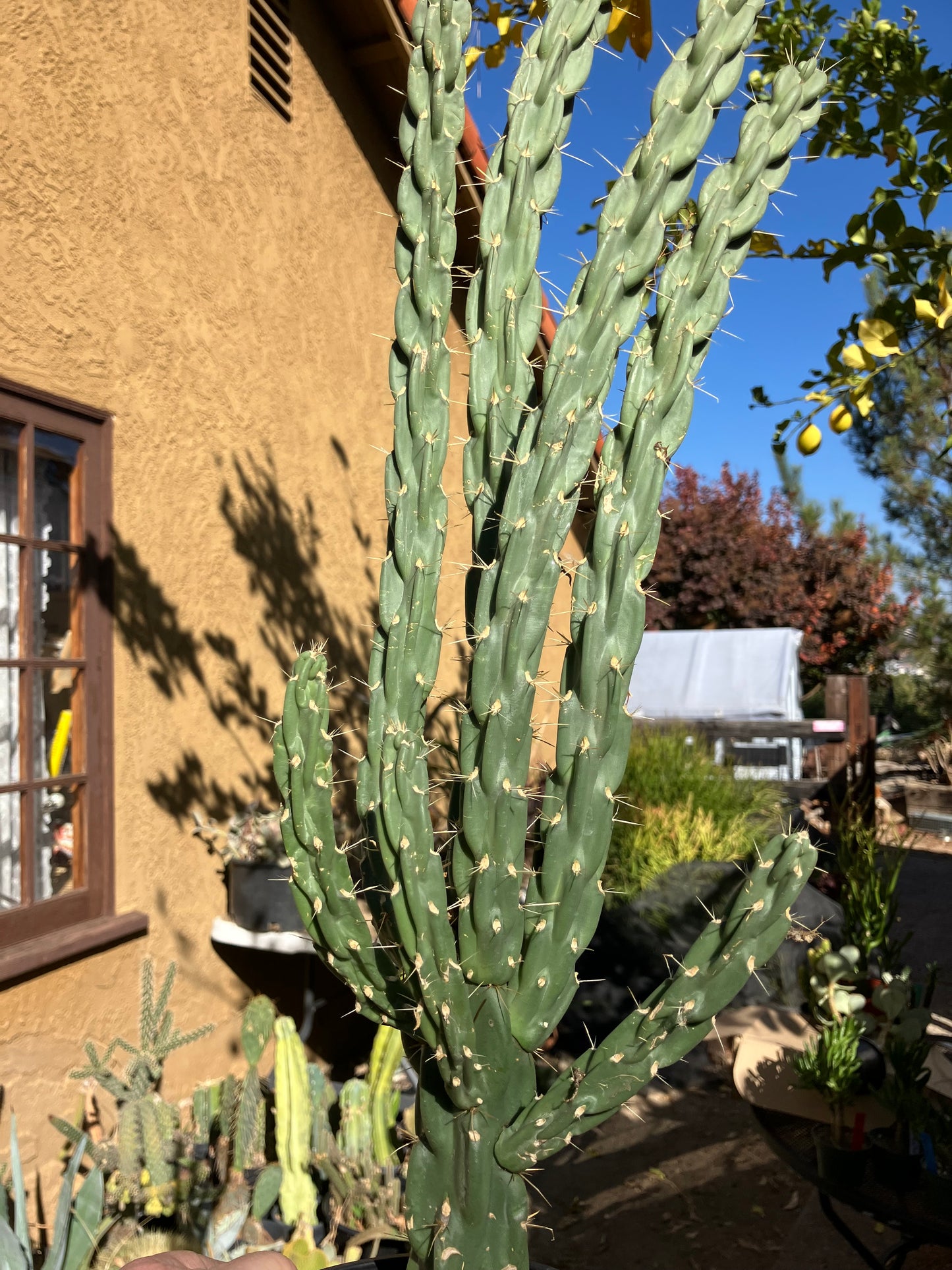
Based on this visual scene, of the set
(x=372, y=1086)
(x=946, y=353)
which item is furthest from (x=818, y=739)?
(x=372, y=1086)

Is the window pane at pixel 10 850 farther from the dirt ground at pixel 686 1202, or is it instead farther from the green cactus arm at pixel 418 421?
the dirt ground at pixel 686 1202

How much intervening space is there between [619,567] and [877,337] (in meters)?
1.99

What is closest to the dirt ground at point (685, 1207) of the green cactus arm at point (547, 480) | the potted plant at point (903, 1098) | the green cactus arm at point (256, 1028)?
the potted plant at point (903, 1098)

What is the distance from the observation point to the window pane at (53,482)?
3584 millimetres

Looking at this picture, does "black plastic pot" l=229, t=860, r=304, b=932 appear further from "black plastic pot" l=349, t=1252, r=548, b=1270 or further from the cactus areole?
the cactus areole

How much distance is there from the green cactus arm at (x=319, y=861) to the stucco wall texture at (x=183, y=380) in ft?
5.54

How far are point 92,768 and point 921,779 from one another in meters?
14.6

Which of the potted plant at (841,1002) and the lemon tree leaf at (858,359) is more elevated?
the lemon tree leaf at (858,359)

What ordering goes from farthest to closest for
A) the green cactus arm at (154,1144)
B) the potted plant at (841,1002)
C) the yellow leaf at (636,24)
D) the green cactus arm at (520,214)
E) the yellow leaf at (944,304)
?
1. the green cactus arm at (154,1144)
2. the yellow leaf at (944,304)
3. the potted plant at (841,1002)
4. the yellow leaf at (636,24)
5. the green cactus arm at (520,214)

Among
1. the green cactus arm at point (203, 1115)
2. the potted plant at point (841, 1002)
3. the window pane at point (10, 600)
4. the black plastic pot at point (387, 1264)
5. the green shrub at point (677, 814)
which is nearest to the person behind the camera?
the black plastic pot at point (387, 1264)

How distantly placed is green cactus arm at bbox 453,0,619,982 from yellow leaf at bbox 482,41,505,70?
5.90ft

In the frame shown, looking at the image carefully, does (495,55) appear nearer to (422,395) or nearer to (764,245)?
(764,245)

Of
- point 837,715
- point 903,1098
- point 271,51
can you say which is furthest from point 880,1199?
point 837,715

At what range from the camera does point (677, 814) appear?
247 inches
